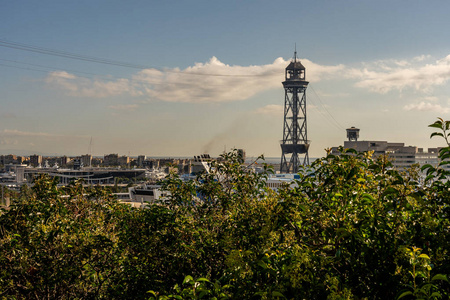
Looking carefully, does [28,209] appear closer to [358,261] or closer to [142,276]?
[142,276]

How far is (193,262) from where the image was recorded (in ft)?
18.6

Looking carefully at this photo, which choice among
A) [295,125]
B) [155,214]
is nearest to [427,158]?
[295,125]

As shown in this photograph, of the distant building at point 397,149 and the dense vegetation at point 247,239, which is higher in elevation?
the distant building at point 397,149

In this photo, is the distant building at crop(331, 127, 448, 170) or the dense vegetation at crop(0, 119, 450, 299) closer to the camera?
the dense vegetation at crop(0, 119, 450, 299)

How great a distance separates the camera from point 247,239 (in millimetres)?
4824

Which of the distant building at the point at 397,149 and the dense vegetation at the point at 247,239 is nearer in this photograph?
the dense vegetation at the point at 247,239

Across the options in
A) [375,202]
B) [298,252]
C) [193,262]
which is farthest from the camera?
[193,262]

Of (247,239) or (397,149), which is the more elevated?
(397,149)

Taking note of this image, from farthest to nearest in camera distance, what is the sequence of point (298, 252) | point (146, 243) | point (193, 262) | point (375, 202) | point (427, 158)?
point (427, 158) < point (146, 243) < point (193, 262) < point (375, 202) < point (298, 252)

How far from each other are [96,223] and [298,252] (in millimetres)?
5114

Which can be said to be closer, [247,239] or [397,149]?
[247,239]

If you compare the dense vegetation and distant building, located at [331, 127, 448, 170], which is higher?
distant building, located at [331, 127, 448, 170]

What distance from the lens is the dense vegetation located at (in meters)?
2.86

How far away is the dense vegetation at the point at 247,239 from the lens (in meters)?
2.86
